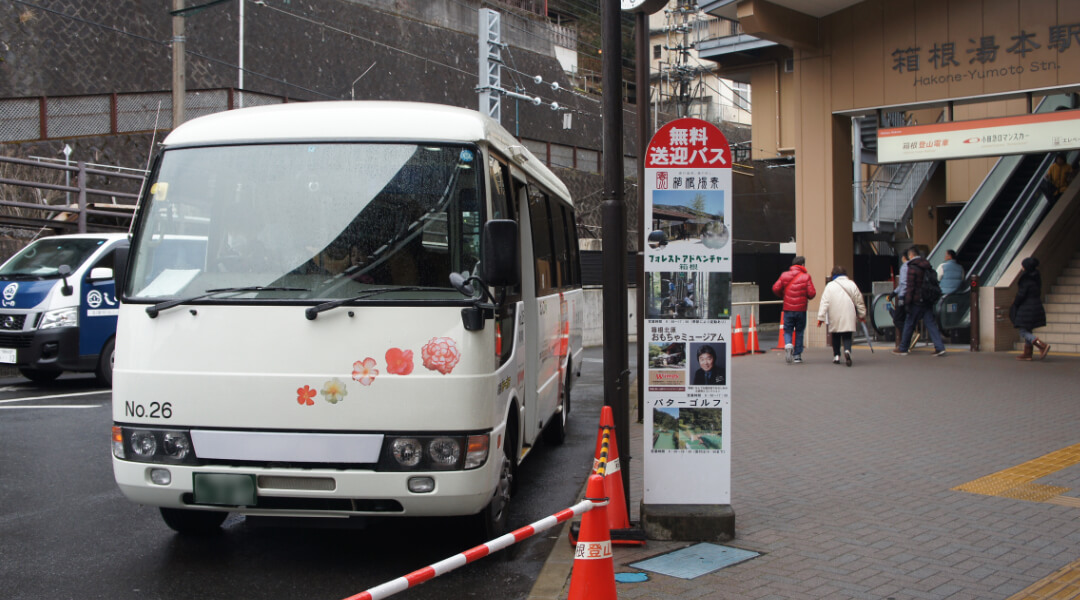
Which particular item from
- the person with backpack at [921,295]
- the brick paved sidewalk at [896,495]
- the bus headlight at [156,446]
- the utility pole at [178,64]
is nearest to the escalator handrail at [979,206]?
the person with backpack at [921,295]

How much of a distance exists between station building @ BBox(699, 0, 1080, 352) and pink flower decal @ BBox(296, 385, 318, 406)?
14805 mm

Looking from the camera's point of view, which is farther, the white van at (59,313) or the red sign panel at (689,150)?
the white van at (59,313)

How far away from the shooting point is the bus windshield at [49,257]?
1261cm

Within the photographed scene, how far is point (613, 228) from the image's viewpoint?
589 centimetres

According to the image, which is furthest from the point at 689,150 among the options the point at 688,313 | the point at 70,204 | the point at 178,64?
the point at 70,204

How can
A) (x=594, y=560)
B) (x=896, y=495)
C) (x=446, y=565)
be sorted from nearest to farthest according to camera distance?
(x=446, y=565) < (x=594, y=560) < (x=896, y=495)

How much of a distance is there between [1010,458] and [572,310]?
466cm

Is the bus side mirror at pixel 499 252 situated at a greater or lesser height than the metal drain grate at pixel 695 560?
Result: greater

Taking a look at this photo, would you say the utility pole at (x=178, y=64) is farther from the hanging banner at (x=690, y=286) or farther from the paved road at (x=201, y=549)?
the hanging banner at (x=690, y=286)

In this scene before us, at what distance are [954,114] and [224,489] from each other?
18.7m

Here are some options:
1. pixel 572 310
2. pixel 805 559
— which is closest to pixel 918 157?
pixel 572 310

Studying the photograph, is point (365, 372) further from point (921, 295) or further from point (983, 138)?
point (983, 138)

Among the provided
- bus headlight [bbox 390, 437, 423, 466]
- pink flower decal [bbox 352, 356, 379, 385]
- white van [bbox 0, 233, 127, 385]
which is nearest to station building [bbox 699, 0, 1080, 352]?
white van [bbox 0, 233, 127, 385]

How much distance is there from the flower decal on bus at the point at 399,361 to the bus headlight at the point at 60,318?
8.96 metres
